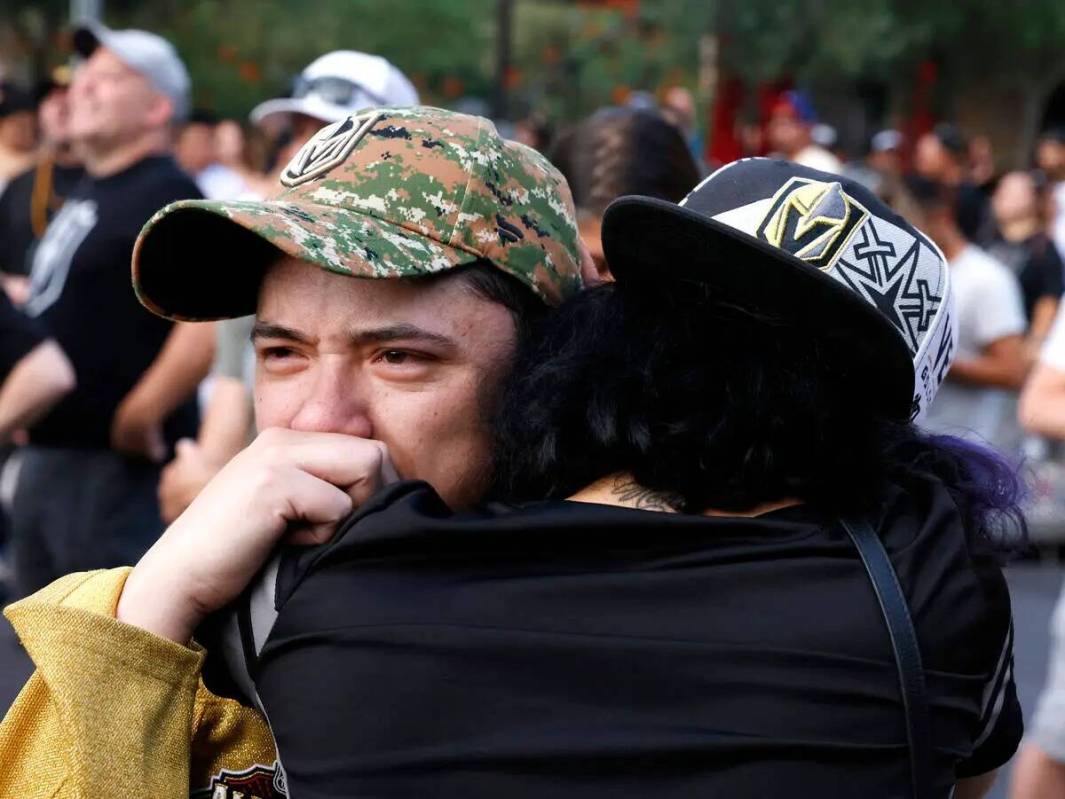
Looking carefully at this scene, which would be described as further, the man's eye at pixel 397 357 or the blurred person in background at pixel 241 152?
the blurred person in background at pixel 241 152

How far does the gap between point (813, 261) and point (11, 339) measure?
363cm

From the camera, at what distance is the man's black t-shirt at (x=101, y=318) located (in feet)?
17.7

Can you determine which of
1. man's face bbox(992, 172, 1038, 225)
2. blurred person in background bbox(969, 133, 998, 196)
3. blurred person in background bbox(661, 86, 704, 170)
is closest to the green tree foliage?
blurred person in background bbox(969, 133, 998, 196)

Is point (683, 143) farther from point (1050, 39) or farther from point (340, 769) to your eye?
point (1050, 39)

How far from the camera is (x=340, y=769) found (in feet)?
5.31

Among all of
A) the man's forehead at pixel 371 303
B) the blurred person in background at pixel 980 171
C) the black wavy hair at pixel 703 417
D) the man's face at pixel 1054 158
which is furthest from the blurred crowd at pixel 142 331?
the blurred person in background at pixel 980 171

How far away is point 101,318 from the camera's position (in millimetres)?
5453

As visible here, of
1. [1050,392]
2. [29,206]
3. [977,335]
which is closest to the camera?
[1050,392]

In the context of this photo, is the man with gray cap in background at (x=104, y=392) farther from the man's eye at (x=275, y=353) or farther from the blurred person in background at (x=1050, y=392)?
the man's eye at (x=275, y=353)

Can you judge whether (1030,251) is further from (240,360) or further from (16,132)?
(240,360)

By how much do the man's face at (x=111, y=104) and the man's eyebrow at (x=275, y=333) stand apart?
3770 mm

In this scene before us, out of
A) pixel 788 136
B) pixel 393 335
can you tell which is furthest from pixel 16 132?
pixel 393 335

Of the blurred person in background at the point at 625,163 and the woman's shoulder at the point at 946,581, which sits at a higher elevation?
the woman's shoulder at the point at 946,581

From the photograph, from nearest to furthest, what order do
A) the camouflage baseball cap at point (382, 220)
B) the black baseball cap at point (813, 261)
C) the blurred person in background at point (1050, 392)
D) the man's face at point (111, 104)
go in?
the black baseball cap at point (813, 261)
the camouflage baseball cap at point (382, 220)
the blurred person in background at point (1050, 392)
the man's face at point (111, 104)
